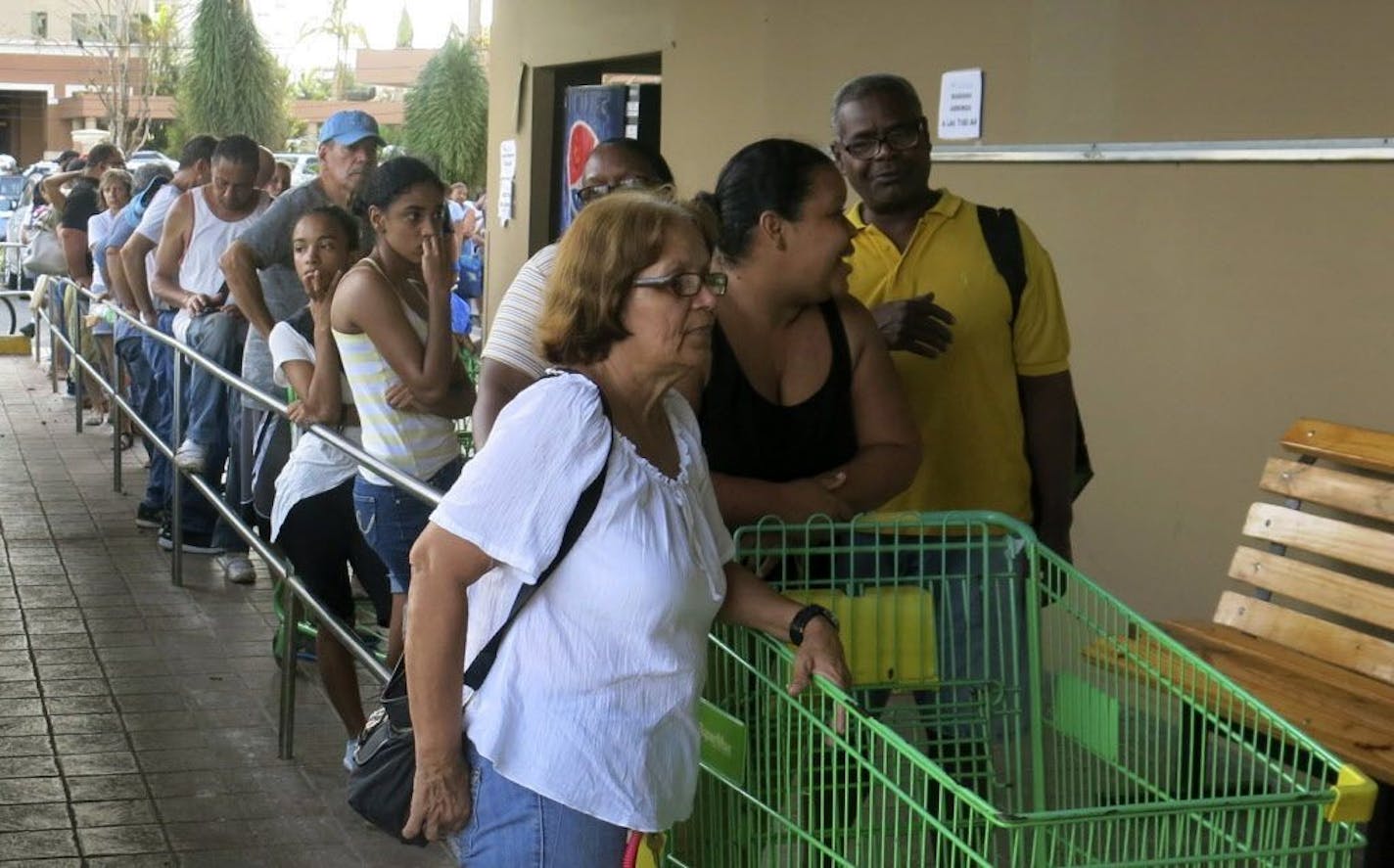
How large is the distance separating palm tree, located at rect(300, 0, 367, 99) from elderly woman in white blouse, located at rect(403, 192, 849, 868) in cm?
5983

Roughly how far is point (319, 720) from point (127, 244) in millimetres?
4474

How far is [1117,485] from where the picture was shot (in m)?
6.94

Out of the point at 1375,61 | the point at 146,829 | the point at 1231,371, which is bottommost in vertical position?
the point at 146,829

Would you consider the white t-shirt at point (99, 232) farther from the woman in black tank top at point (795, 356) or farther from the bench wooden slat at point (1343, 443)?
the woman in black tank top at point (795, 356)

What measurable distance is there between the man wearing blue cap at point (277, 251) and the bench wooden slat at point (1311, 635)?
331 cm

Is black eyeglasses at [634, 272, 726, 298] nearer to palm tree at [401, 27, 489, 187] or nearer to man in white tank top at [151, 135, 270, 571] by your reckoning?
man in white tank top at [151, 135, 270, 571]

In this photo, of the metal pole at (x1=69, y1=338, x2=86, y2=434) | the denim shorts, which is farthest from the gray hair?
the metal pole at (x1=69, y1=338, x2=86, y2=434)

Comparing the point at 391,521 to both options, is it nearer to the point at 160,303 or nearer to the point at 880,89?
the point at 880,89

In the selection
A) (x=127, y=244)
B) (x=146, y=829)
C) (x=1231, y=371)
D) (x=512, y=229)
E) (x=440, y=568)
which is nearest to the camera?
(x=440, y=568)

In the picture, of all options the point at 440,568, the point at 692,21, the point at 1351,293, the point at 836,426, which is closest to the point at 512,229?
the point at 692,21

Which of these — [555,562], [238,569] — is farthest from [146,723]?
[555,562]

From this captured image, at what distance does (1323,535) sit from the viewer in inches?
208

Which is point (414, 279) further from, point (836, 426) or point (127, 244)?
point (127, 244)

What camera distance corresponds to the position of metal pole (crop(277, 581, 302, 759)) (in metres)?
5.74
